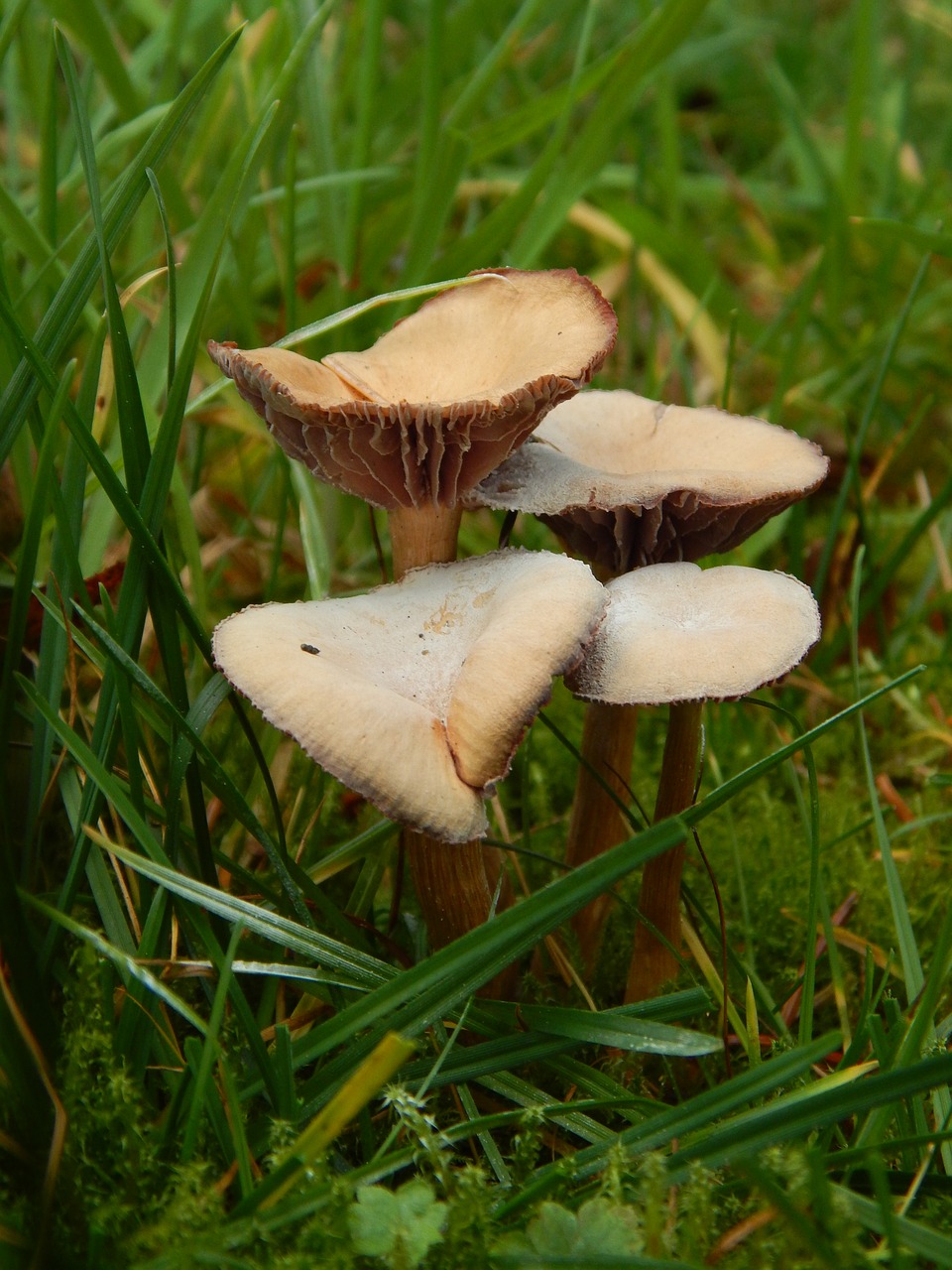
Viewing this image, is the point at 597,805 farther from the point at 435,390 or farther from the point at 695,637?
the point at 435,390

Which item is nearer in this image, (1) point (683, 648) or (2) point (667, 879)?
(1) point (683, 648)

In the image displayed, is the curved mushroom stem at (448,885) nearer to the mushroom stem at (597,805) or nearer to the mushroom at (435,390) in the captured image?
the mushroom stem at (597,805)

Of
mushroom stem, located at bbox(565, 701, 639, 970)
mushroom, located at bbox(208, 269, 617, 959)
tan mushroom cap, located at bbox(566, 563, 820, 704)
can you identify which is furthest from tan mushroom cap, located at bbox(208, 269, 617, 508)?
mushroom stem, located at bbox(565, 701, 639, 970)

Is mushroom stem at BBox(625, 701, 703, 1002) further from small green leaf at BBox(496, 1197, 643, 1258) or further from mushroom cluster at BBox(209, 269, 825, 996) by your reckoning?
small green leaf at BBox(496, 1197, 643, 1258)

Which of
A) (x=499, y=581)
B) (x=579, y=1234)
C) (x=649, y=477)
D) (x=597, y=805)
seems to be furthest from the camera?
(x=597, y=805)

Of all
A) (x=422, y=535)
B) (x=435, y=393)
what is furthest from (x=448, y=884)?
(x=435, y=393)

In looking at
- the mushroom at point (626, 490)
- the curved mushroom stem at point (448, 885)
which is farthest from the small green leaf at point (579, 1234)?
the mushroom at point (626, 490)
